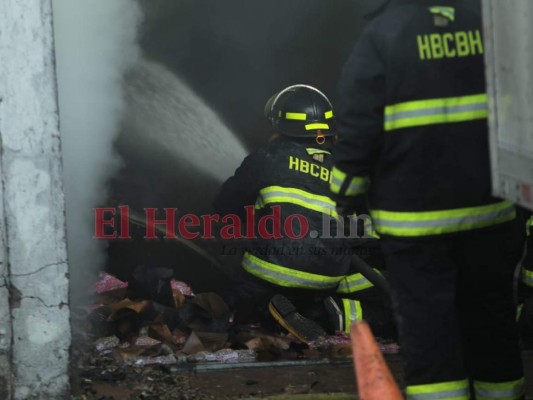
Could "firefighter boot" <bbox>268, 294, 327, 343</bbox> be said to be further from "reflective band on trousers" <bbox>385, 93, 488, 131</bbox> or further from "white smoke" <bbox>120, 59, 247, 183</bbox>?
"reflective band on trousers" <bbox>385, 93, 488, 131</bbox>

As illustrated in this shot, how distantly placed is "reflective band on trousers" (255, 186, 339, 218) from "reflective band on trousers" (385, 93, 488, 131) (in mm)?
1911

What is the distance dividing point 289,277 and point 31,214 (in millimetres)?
1808

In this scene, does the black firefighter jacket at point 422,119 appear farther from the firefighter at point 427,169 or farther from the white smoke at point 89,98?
the white smoke at point 89,98

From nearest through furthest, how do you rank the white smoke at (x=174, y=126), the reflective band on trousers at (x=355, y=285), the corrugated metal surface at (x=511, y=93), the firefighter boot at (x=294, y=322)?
the corrugated metal surface at (x=511, y=93) < the firefighter boot at (x=294, y=322) < the reflective band on trousers at (x=355, y=285) < the white smoke at (x=174, y=126)

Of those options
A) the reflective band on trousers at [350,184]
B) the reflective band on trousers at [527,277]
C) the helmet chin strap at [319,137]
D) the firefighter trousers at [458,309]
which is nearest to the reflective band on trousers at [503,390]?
the firefighter trousers at [458,309]

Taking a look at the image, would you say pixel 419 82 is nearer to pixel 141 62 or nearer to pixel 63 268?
pixel 63 268

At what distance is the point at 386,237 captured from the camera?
3754 mm

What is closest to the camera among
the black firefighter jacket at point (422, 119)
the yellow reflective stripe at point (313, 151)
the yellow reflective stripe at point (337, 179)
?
the black firefighter jacket at point (422, 119)

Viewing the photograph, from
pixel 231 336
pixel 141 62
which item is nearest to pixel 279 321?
pixel 231 336

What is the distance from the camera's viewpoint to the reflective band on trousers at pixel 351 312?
5.66 meters

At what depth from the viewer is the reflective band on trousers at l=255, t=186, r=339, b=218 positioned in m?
5.51

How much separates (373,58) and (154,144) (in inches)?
108

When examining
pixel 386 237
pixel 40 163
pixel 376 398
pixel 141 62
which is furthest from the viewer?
pixel 141 62

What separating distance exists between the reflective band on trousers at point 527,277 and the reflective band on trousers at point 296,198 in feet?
3.58
